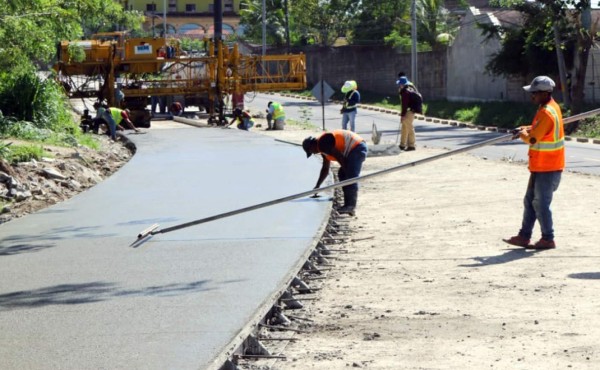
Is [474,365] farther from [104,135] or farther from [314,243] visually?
[104,135]

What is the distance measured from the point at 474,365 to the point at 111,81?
36340mm

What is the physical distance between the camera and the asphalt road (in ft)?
80.9

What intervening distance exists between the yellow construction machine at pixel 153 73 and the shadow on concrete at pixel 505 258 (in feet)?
102

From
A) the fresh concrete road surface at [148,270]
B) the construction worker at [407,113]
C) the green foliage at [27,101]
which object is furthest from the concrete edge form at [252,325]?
the green foliage at [27,101]

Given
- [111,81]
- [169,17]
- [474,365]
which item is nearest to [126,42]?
[111,81]

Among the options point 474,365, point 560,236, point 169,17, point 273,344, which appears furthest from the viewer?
point 169,17

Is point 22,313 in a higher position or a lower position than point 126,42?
lower

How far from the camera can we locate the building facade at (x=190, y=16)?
103 meters

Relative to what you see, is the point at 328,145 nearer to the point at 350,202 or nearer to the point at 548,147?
the point at 350,202

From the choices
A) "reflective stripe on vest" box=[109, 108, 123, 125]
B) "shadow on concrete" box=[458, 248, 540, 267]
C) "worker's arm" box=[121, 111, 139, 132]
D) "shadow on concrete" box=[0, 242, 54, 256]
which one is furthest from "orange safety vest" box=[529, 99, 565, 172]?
"worker's arm" box=[121, 111, 139, 132]

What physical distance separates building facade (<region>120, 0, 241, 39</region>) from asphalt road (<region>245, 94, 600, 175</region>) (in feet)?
144

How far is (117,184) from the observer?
810 inches

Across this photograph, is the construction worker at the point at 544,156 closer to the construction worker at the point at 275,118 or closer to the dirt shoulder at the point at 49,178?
the dirt shoulder at the point at 49,178

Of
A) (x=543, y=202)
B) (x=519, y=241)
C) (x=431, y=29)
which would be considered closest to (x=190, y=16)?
(x=431, y=29)
